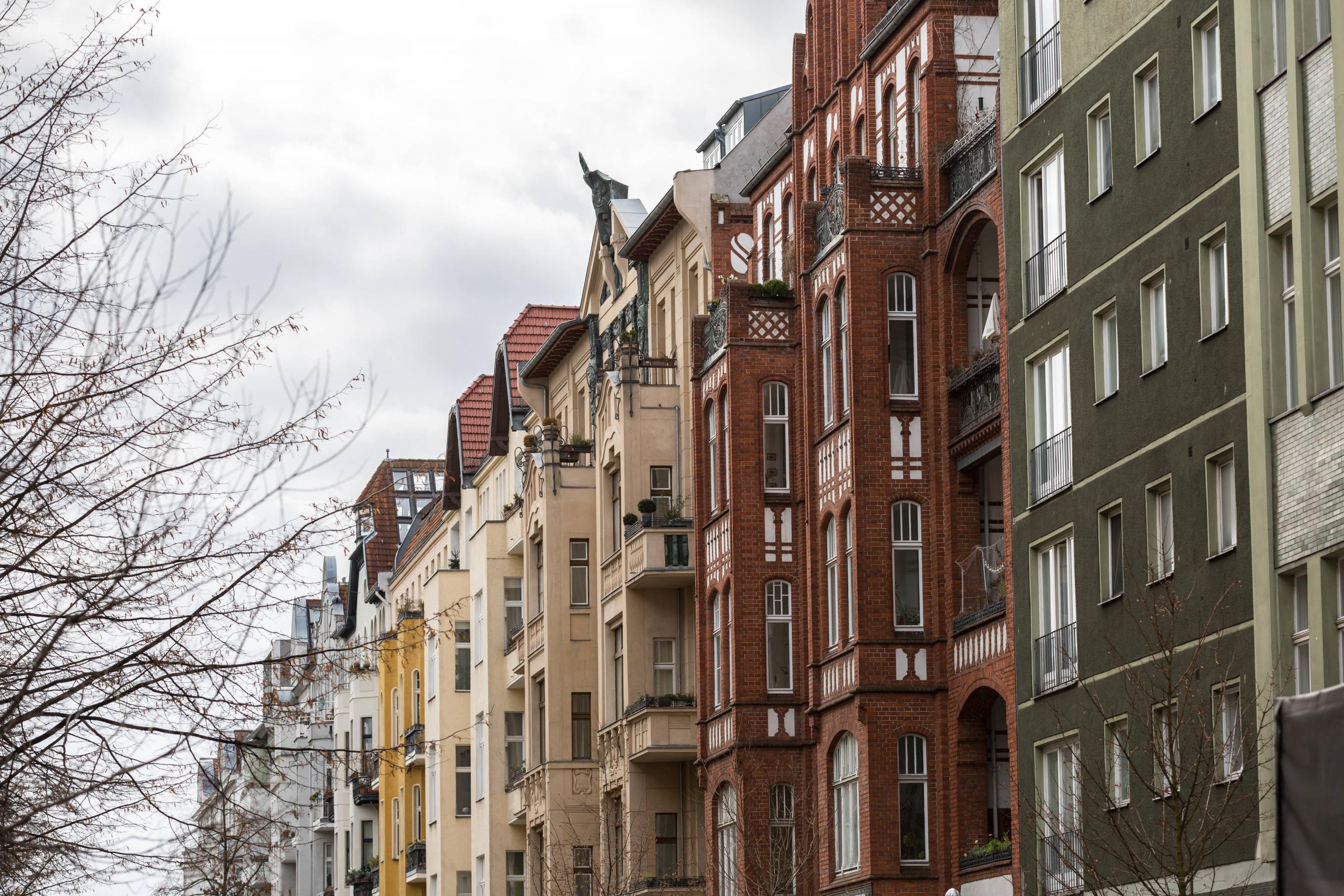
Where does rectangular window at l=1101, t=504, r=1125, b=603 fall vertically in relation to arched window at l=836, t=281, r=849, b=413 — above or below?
below

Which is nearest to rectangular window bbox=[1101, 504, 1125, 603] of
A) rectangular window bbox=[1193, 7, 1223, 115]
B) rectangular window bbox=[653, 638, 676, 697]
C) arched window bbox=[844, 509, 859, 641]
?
rectangular window bbox=[1193, 7, 1223, 115]

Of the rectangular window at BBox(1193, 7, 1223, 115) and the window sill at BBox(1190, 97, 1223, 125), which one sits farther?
the rectangular window at BBox(1193, 7, 1223, 115)

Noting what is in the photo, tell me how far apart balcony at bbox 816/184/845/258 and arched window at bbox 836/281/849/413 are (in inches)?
34.8

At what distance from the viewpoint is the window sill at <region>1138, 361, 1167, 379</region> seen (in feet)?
99.2

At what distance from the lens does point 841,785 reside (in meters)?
40.4

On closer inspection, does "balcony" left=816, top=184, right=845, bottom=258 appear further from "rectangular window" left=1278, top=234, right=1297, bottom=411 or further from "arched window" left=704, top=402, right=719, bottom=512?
"rectangular window" left=1278, top=234, right=1297, bottom=411

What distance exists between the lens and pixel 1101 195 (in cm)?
3234

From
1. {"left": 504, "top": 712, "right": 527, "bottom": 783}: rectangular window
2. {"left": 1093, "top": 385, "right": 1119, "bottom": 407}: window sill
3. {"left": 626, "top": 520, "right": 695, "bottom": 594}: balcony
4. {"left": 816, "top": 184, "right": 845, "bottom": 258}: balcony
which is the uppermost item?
{"left": 816, "top": 184, "right": 845, "bottom": 258}: balcony

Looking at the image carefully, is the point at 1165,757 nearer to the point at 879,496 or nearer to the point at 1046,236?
the point at 1046,236

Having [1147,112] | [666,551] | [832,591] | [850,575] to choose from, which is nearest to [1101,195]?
[1147,112]

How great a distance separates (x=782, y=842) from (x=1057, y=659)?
10548 mm

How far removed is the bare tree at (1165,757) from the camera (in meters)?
26.4

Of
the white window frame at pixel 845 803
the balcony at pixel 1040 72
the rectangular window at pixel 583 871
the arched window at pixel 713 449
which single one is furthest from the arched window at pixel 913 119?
the rectangular window at pixel 583 871

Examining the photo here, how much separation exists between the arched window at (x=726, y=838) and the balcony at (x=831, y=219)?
10656mm
